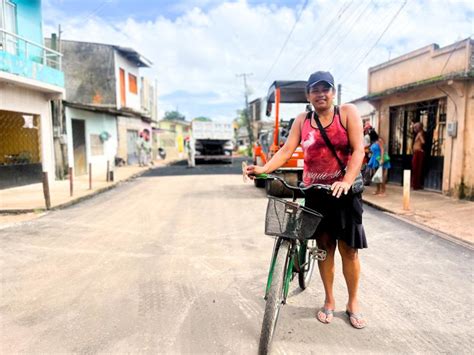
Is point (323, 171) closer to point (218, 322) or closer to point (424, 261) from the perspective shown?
point (218, 322)

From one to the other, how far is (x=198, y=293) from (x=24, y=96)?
11308mm

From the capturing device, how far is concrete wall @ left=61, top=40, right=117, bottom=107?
2281 cm

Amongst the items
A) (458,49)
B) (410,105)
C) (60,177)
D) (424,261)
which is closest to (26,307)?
(424,261)

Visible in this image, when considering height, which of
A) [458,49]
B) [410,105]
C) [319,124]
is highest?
[458,49]

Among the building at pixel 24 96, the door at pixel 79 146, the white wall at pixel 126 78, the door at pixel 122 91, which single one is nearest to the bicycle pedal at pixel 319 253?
the building at pixel 24 96

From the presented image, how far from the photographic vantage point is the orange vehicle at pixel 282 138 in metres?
9.07

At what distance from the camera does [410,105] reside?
446 inches

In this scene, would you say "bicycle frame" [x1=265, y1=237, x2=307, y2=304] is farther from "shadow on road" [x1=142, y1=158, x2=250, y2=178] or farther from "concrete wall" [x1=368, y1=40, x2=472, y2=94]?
"shadow on road" [x1=142, y1=158, x2=250, y2=178]

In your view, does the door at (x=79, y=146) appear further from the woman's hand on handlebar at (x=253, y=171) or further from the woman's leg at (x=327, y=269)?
the woman's leg at (x=327, y=269)

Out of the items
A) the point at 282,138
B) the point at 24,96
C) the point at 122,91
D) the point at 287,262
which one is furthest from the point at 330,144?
the point at 122,91

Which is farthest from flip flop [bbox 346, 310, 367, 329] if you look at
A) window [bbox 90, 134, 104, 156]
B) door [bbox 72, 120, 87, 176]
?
window [bbox 90, 134, 104, 156]

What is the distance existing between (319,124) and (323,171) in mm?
375

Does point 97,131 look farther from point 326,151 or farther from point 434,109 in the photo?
point 326,151

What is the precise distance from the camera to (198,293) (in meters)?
3.63
